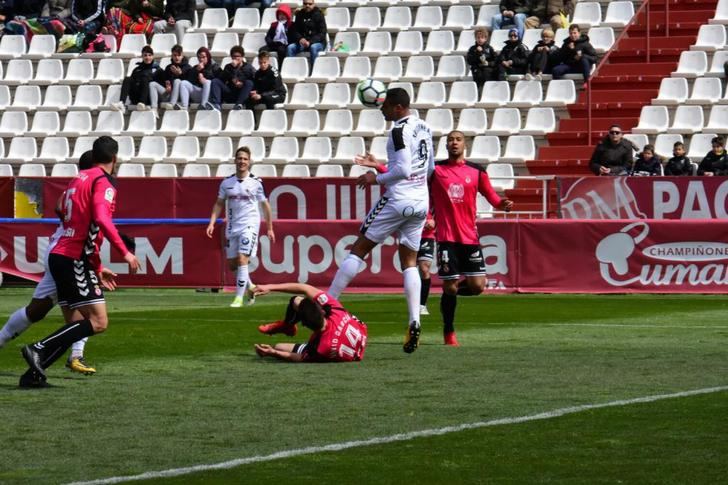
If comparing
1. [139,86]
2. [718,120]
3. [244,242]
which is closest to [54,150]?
[139,86]

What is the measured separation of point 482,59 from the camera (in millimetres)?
28766

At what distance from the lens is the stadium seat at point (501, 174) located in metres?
25.9

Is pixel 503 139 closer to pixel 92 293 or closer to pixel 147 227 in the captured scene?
pixel 147 227

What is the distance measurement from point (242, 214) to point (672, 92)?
1021 centimetres

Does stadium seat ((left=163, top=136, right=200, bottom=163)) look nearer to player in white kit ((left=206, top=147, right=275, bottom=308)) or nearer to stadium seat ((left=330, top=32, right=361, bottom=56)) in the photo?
stadium seat ((left=330, top=32, right=361, bottom=56))

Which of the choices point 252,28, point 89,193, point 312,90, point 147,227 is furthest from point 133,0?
point 89,193

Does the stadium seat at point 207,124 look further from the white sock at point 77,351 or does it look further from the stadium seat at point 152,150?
the white sock at point 77,351

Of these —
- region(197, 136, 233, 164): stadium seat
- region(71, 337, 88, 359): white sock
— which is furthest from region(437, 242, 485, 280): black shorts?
region(197, 136, 233, 164): stadium seat

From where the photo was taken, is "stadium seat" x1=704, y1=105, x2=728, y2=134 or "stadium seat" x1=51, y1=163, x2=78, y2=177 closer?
"stadium seat" x1=704, y1=105, x2=728, y2=134

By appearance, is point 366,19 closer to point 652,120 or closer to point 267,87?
point 267,87

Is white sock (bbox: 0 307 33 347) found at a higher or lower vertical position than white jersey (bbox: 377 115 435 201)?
lower

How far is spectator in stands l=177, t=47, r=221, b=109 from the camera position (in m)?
30.4

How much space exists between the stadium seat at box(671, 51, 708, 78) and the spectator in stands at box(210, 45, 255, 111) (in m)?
8.08

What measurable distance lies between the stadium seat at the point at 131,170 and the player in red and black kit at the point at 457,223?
15.8 m
